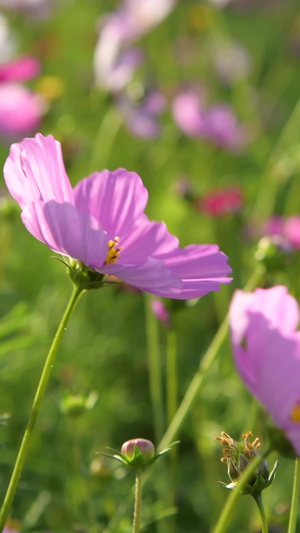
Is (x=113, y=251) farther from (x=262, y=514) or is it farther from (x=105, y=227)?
(x=262, y=514)

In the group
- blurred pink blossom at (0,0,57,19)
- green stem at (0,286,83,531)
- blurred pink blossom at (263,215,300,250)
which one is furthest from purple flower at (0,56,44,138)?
blurred pink blossom at (0,0,57,19)

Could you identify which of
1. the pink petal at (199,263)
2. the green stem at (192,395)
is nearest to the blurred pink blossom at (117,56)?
the green stem at (192,395)

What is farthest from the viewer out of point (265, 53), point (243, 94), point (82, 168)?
point (265, 53)

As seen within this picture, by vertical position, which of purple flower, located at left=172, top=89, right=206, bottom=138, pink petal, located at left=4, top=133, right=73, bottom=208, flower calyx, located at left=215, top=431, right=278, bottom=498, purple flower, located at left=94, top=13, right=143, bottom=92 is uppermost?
pink petal, located at left=4, top=133, right=73, bottom=208

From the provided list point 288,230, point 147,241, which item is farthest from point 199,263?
point 288,230

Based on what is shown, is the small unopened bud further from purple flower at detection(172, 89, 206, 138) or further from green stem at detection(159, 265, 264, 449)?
purple flower at detection(172, 89, 206, 138)

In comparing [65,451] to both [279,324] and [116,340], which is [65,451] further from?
[279,324]

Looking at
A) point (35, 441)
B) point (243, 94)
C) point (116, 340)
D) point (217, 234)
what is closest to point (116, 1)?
point (243, 94)

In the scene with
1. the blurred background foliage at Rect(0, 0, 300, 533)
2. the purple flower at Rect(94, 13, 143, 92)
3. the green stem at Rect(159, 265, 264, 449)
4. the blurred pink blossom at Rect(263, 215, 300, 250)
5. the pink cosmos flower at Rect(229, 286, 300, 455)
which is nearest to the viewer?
the pink cosmos flower at Rect(229, 286, 300, 455)
